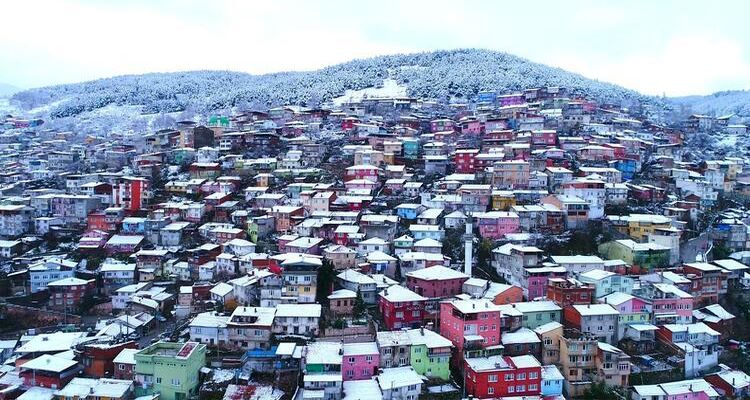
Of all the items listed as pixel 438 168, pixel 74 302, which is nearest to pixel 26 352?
pixel 74 302

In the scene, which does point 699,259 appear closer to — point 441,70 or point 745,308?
point 745,308

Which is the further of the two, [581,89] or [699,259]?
[581,89]

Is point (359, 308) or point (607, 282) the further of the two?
point (607, 282)

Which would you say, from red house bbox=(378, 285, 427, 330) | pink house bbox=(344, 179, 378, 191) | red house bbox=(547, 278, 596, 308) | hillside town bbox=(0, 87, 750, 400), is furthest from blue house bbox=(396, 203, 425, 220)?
red house bbox=(547, 278, 596, 308)

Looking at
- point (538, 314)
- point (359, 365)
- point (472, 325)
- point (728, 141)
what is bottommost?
point (359, 365)

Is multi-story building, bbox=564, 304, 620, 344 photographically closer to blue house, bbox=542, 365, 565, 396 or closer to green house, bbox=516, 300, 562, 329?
green house, bbox=516, 300, 562, 329

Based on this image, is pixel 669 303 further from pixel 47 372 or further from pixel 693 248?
pixel 47 372

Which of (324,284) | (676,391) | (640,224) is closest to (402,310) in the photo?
(324,284)
